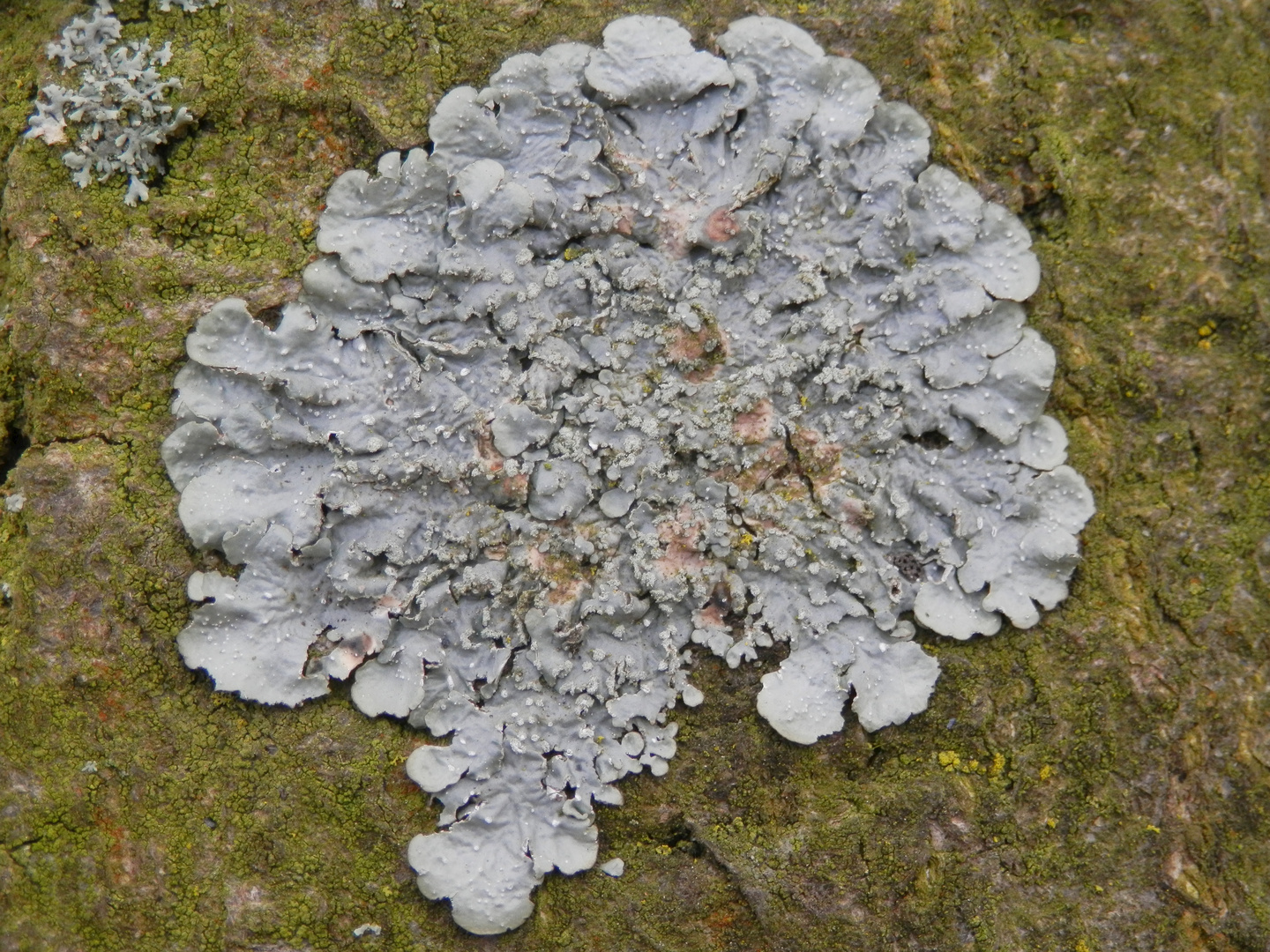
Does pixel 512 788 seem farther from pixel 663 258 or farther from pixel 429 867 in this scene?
pixel 663 258

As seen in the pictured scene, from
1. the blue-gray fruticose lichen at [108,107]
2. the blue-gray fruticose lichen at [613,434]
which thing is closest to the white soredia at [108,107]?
the blue-gray fruticose lichen at [108,107]

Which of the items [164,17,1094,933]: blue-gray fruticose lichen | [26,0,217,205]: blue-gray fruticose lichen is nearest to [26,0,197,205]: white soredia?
[26,0,217,205]: blue-gray fruticose lichen

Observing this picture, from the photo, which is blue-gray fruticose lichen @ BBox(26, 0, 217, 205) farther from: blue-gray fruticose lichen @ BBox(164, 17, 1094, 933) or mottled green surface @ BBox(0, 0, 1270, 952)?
blue-gray fruticose lichen @ BBox(164, 17, 1094, 933)

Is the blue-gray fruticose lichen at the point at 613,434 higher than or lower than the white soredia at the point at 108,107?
lower

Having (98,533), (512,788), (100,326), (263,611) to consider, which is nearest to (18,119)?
(100,326)

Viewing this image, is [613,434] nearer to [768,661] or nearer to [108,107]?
[768,661]

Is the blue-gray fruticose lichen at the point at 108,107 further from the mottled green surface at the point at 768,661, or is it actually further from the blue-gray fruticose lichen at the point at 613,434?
the blue-gray fruticose lichen at the point at 613,434

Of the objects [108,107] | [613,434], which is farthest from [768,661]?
[108,107]
